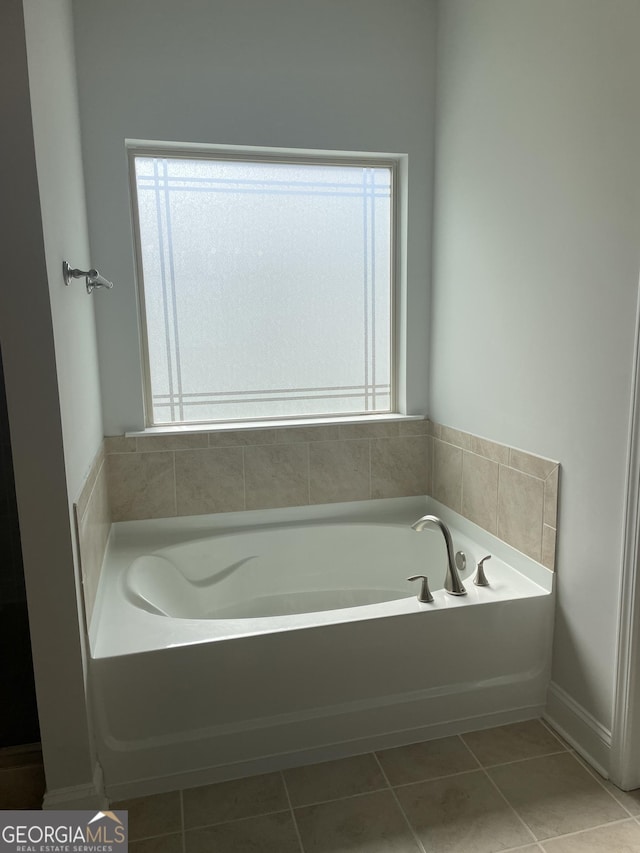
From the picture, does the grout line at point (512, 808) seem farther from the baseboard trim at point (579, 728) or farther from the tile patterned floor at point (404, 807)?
the baseboard trim at point (579, 728)

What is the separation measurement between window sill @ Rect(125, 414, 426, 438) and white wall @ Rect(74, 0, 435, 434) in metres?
0.10

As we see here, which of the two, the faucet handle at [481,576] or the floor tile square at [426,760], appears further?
the faucet handle at [481,576]

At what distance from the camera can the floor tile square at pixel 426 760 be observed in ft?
6.46

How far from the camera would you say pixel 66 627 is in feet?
5.57

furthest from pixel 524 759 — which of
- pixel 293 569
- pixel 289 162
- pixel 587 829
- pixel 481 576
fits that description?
pixel 289 162

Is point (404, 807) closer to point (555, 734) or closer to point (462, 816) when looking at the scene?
point (462, 816)

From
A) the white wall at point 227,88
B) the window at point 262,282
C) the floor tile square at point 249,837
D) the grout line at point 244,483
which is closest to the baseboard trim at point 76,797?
the floor tile square at point 249,837

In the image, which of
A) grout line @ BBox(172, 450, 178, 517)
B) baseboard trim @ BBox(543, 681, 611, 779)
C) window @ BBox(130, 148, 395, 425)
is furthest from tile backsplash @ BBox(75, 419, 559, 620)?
baseboard trim @ BBox(543, 681, 611, 779)

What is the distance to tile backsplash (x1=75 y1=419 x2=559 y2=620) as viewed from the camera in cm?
244

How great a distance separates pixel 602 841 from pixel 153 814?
1.27 metres

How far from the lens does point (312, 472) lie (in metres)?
2.90

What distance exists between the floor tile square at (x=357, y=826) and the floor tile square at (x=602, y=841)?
39 centimetres

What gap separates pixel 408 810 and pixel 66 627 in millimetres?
1124

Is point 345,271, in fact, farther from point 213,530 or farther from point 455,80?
point 213,530
